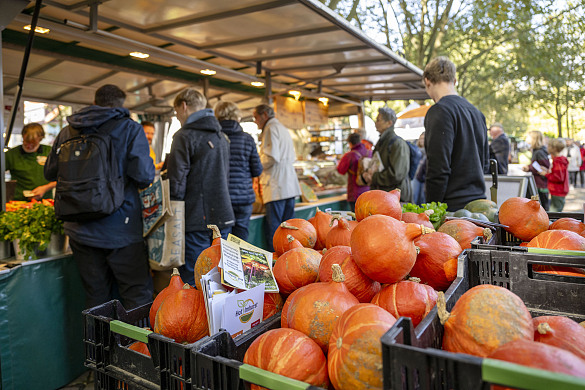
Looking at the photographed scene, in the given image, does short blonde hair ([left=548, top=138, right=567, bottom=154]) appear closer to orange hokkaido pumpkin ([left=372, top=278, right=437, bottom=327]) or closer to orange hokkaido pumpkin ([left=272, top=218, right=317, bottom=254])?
orange hokkaido pumpkin ([left=272, top=218, right=317, bottom=254])

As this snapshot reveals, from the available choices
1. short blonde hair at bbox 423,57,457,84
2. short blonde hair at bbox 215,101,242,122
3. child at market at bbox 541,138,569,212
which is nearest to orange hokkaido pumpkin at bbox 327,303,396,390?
short blonde hair at bbox 423,57,457,84

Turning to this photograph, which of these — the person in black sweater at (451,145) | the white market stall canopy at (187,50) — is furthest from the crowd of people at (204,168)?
the white market stall canopy at (187,50)

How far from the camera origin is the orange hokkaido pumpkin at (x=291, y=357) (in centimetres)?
105

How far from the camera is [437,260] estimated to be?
1472 millimetres

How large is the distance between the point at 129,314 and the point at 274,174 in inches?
160

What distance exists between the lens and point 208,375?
103 cm

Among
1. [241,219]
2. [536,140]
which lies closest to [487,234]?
[241,219]

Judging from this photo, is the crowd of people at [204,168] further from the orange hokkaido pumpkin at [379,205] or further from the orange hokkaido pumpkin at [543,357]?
the orange hokkaido pumpkin at [543,357]

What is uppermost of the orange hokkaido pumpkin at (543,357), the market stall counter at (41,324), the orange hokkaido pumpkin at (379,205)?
the orange hokkaido pumpkin at (379,205)

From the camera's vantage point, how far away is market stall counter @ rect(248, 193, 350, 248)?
552 cm

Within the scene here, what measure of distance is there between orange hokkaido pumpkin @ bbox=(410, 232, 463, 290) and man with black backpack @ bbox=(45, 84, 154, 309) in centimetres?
231

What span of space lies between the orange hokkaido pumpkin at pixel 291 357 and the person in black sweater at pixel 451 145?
2205 millimetres

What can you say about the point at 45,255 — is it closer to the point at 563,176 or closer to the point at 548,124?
the point at 563,176

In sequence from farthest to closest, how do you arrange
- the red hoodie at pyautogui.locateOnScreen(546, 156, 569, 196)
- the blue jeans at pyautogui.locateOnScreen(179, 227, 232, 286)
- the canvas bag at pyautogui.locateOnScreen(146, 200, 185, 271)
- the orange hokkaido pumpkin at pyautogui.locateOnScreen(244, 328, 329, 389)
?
the red hoodie at pyautogui.locateOnScreen(546, 156, 569, 196), the blue jeans at pyautogui.locateOnScreen(179, 227, 232, 286), the canvas bag at pyautogui.locateOnScreen(146, 200, 185, 271), the orange hokkaido pumpkin at pyautogui.locateOnScreen(244, 328, 329, 389)
